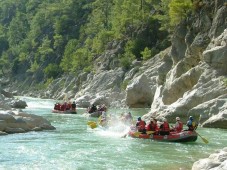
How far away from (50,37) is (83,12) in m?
10.4

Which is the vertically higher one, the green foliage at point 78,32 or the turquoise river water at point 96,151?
the green foliage at point 78,32

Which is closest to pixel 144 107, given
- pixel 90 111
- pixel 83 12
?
pixel 90 111

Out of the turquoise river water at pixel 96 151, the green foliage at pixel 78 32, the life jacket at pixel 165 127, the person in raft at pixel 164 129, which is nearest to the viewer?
the turquoise river water at pixel 96 151

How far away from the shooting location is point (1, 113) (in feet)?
85.8

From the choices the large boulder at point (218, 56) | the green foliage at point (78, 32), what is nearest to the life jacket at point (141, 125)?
the large boulder at point (218, 56)

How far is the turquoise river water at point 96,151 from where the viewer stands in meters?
16.7

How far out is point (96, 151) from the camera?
19.8 metres

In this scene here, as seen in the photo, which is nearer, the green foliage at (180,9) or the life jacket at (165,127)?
the life jacket at (165,127)

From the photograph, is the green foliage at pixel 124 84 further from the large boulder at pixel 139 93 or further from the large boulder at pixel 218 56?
the large boulder at pixel 218 56

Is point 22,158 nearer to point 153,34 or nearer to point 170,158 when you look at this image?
point 170,158

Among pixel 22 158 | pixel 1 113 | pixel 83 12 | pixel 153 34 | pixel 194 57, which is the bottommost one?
pixel 22 158

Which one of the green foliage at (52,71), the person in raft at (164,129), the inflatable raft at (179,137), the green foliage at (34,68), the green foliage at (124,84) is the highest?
the green foliage at (34,68)

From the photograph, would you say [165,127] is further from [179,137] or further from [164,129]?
[179,137]

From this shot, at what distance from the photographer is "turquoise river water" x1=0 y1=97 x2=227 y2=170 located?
16.7 metres
